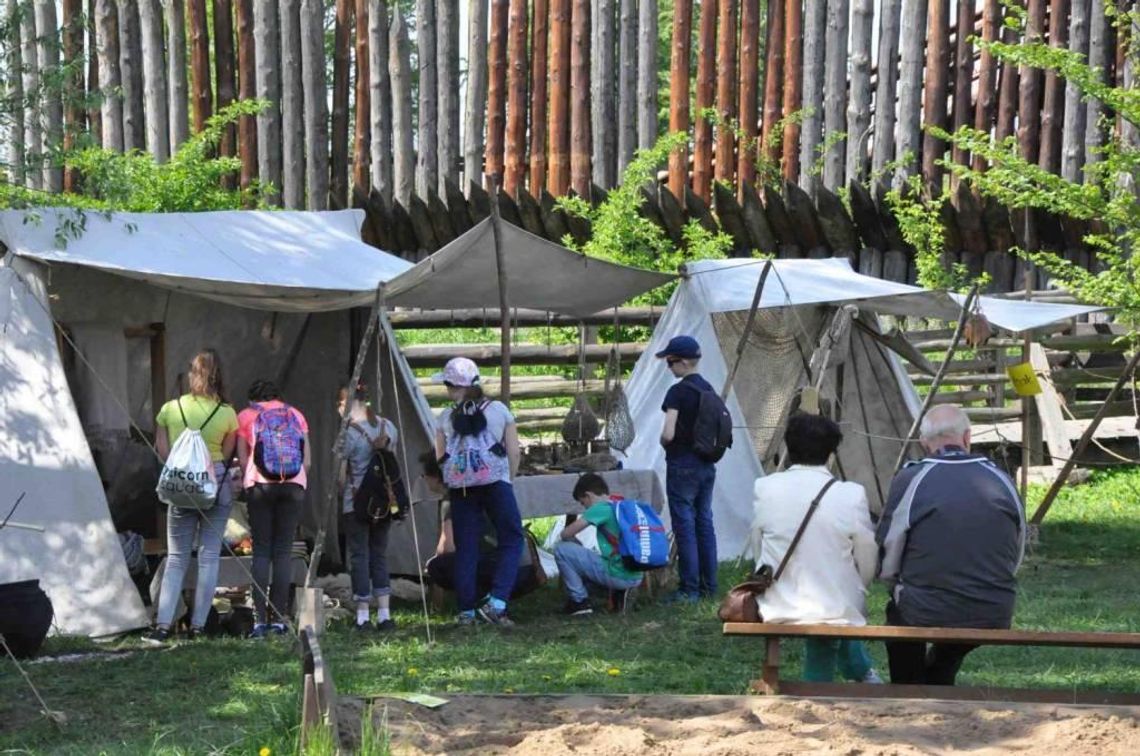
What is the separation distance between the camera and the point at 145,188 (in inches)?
565

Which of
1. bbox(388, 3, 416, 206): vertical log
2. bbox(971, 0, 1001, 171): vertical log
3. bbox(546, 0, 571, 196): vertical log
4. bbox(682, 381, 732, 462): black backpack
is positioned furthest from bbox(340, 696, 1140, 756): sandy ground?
bbox(388, 3, 416, 206): vertical log

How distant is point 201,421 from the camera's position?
8.98 meters

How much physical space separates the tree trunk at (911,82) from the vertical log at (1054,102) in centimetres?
93

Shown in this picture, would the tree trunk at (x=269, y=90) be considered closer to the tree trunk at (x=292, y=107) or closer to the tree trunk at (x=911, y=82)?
the tree trunk at (x=292, y=107)

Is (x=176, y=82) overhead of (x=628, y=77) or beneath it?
overhead

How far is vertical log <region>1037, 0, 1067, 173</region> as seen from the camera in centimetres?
1466

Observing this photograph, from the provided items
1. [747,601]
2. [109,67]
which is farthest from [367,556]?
[109,67]

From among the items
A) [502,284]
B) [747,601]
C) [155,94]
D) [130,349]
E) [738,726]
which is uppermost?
[155,94]

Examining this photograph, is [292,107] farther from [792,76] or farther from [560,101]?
[792,76]

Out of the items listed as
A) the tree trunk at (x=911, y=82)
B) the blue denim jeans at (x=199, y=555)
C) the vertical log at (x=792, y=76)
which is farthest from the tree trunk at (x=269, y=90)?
the blue denim jeans at (x=199, y=555)

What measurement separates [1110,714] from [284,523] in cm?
459

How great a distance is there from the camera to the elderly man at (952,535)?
6059 mm

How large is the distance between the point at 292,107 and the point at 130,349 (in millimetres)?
6070

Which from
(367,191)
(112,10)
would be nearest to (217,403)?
(367,191)
